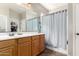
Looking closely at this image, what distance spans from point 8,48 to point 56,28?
172 centimetres

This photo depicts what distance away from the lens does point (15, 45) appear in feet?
5.29

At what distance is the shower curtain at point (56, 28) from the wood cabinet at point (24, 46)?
3.45ft

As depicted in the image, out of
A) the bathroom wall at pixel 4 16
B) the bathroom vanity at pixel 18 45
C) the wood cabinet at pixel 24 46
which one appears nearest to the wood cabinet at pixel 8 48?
the bathroom vanity at pixel 18 45

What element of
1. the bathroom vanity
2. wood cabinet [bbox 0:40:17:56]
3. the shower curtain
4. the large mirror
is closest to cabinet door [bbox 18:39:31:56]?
the bathroom vanity

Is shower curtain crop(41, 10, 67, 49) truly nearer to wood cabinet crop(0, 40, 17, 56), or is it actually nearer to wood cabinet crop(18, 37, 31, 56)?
wood cabinet crop(18, 37, 31, 56)

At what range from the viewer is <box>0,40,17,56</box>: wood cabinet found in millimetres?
1353

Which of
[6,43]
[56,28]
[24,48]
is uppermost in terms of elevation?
[56,28]

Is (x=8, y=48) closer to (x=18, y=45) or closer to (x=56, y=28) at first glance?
(x=18, y=45)

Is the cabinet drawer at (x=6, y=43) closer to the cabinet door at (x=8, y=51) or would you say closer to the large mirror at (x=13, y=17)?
the cabinet door at (x=8, y=51)

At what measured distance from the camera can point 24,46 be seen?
189 cm

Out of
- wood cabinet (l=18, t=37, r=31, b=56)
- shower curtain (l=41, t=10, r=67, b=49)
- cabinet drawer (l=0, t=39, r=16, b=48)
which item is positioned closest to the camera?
cabinet drawer (l=0, t=39, r=16, b=48)

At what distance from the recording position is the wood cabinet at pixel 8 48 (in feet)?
4.44

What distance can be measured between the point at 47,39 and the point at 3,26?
151cm

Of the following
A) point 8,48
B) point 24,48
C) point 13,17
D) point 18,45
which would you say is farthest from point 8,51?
point 13,17
